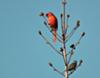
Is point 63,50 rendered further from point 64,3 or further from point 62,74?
point 64,3

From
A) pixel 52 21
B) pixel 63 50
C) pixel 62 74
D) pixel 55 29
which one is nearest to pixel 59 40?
pixel 63 50

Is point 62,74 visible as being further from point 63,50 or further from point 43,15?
point 43,15

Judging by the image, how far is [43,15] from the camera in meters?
7.04

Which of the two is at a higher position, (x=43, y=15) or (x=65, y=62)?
(x=43, y=15)

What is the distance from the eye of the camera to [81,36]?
7.05 metres

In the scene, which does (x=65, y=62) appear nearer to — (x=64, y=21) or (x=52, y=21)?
(x=64, y=21)

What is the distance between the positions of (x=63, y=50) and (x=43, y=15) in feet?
3.16

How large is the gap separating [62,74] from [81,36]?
1.01m

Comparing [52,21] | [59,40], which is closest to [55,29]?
[52,21]

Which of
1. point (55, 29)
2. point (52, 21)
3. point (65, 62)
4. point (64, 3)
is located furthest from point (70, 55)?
point (52, 21)

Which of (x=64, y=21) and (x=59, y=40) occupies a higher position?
(x=64, y=21)

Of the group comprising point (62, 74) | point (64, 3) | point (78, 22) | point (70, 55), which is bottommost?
point (62, 74)

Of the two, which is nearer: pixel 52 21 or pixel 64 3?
pixel 64 3

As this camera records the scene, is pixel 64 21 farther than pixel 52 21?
No
